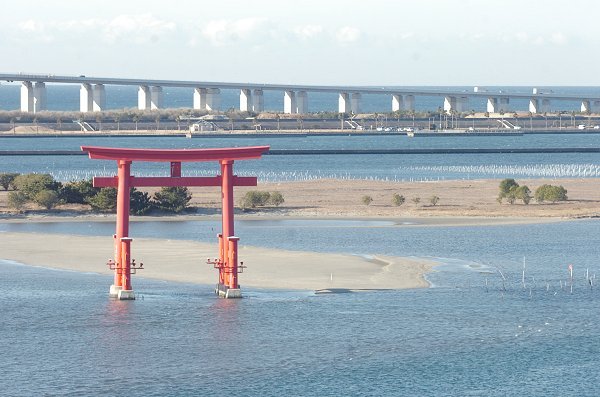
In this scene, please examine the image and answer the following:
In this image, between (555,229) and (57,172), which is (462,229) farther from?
(57,172)

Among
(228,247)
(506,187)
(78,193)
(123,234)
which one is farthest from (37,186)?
(228,247)

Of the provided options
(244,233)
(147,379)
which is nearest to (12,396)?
(147,379)

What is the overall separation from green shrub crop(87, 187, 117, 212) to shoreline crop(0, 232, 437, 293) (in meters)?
10.2

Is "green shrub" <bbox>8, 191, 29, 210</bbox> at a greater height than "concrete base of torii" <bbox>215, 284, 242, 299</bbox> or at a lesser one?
greater

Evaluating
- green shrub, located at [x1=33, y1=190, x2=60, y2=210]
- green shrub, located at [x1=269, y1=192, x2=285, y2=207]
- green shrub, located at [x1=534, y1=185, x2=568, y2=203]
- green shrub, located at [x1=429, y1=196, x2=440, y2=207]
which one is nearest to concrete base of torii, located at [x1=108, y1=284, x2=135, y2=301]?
green shrub, located at [x1=33, y1=190, x2=60, y2=210]

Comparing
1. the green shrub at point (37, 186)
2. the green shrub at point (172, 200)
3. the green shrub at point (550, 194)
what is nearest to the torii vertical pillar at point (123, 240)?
the green shrub at point (172, 200)

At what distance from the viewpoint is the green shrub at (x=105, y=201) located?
6738 cm

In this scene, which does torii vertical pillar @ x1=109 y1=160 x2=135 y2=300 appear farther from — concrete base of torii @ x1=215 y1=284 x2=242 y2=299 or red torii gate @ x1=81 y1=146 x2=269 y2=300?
concrete base of torii @ x1=215 y1=284 x2=242 y2=299

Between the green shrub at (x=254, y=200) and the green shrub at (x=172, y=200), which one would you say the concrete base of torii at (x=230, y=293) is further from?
the green shrub at (x=254, y=200)

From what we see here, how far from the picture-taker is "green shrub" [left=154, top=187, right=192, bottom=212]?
224 ft

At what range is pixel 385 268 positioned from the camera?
48375 millimetres

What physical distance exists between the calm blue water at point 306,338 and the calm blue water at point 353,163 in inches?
1924

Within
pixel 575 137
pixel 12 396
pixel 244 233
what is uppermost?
pixel 575 137

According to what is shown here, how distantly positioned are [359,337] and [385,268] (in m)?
11.6
